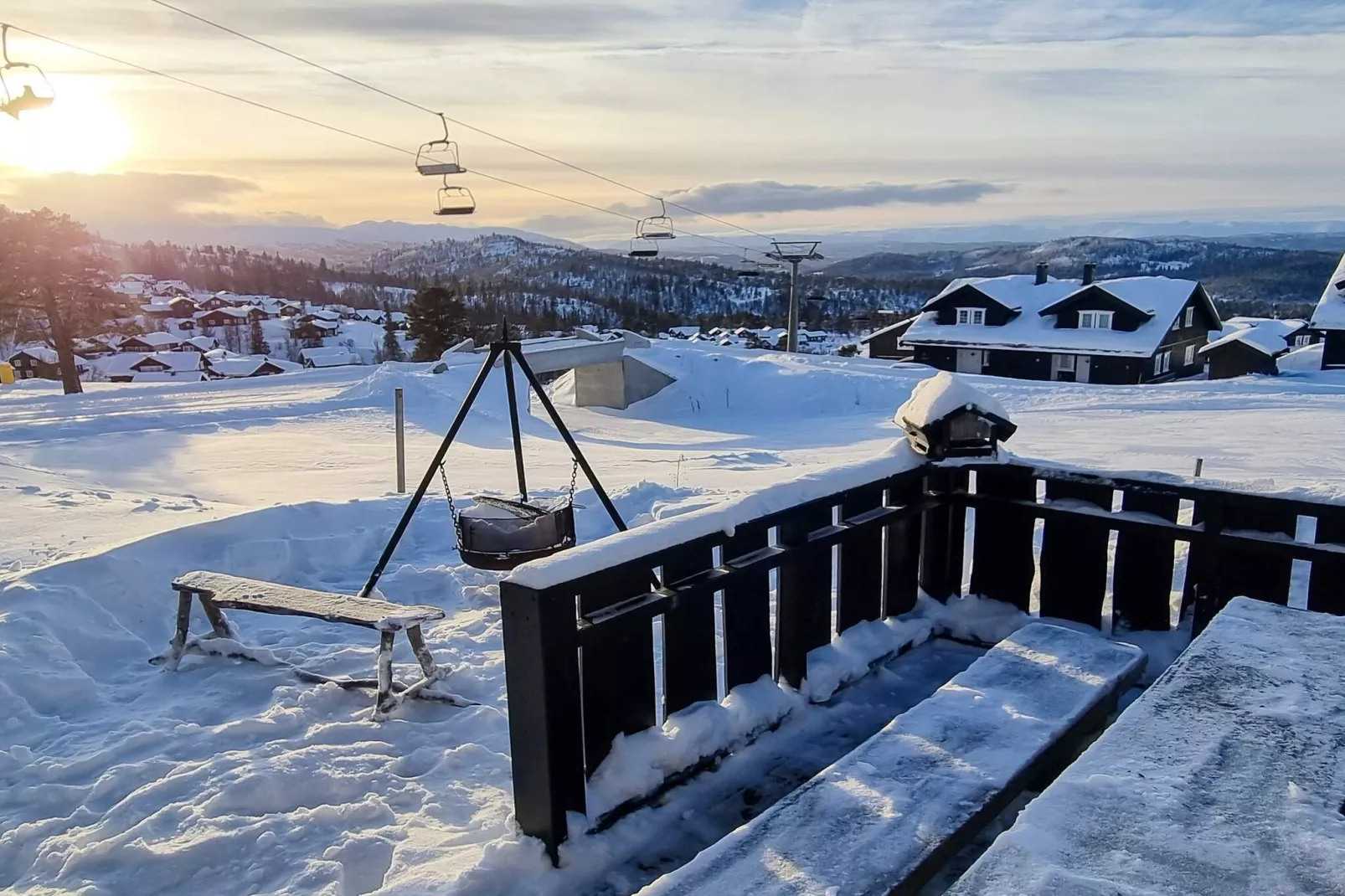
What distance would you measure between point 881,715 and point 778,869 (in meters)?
1.62

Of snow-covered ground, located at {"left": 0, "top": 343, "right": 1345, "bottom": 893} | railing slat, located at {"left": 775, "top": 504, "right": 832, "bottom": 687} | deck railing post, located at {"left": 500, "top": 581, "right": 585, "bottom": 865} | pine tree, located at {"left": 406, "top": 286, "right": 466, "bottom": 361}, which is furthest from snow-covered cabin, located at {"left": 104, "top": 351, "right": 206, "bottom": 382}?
deck railing post, located at {"left": 500, "top": 581, "right": 585, "bottom": 865}

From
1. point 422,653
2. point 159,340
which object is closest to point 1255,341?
point 422,653

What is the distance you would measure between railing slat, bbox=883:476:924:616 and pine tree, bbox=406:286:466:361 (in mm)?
43807

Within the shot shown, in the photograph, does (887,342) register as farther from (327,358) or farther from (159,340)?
(159,340)

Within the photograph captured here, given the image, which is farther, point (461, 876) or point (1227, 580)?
point (1227, 580)

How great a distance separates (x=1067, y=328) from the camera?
3866cm

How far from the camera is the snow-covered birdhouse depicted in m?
4.57

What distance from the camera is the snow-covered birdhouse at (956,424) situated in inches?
180

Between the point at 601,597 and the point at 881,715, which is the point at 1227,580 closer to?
the point at 881,715

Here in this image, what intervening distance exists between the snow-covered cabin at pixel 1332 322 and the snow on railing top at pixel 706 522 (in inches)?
1487

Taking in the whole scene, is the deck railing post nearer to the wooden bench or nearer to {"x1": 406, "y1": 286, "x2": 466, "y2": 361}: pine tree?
the wooden bench

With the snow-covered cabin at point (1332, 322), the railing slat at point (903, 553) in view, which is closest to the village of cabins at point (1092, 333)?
the snow-covered cabin at point (1332, 322)

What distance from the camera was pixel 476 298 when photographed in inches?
5256

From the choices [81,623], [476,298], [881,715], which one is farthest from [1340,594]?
[476,298]
